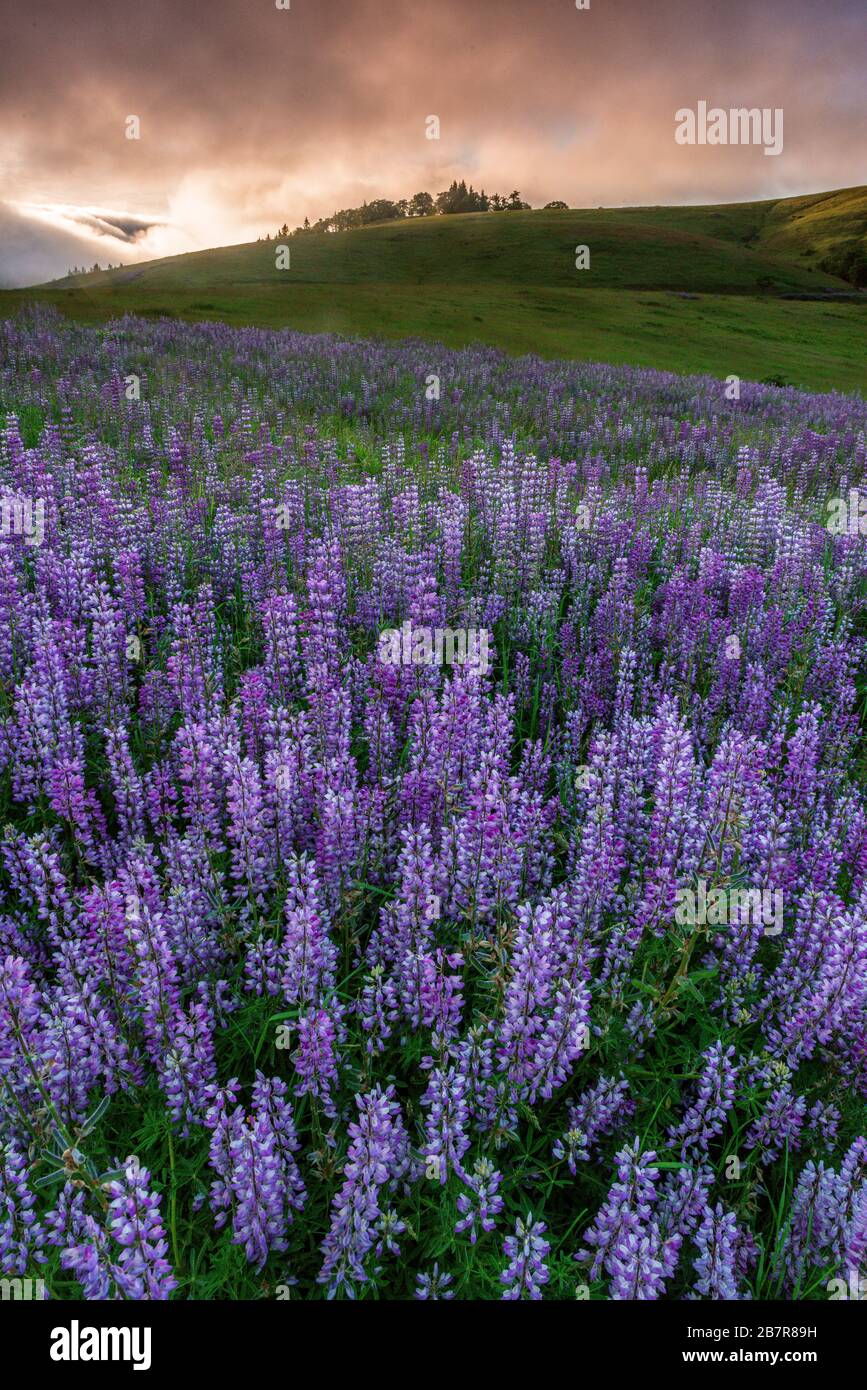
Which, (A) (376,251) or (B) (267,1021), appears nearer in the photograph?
(B) (267,1021)

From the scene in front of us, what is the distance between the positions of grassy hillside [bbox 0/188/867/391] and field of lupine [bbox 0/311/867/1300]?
28322 mm

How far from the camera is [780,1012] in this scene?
3086 millimetres

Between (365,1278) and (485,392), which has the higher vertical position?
(485,392)

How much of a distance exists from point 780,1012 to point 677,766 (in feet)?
3.60

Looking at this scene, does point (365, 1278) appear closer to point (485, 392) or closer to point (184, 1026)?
point (184, 1026)

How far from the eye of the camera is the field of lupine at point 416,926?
2.31m

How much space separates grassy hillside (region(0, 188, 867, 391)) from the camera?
35.0m

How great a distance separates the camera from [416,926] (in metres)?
2.93

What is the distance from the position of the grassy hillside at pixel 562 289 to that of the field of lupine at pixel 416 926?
28322 millimetres

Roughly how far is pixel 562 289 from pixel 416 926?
214 feet

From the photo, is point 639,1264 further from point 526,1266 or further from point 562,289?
point 562,289

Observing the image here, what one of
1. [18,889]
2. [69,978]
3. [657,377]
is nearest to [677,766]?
[69,978]

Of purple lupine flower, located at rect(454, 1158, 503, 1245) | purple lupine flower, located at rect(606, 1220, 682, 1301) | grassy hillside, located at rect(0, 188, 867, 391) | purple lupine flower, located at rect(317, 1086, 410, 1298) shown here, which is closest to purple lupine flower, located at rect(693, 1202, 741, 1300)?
purple lupine flower, located at rect(606, 1220, 682, 1301)

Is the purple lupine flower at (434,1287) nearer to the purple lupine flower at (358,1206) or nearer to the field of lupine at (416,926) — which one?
the field of lupine at (416,926)
